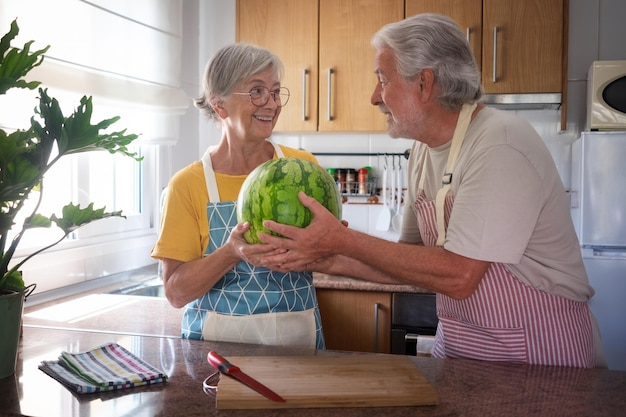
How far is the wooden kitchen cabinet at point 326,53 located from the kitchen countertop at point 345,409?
2.29 meters

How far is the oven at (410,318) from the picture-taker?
9.39 feet

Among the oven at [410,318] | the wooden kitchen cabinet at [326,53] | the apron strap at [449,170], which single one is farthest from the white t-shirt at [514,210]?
the wooden kitchen cabinet at [326,53]

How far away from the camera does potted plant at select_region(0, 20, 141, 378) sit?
3.94 ft

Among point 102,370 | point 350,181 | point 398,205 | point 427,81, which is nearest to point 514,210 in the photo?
point 427,81

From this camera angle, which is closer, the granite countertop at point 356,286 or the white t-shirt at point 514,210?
the white t-shirt at point 514,210

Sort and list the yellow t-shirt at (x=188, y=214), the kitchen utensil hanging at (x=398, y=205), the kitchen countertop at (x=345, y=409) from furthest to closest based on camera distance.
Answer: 1. the kitchen utensil hanging at (x=398, y=205)
2. the yellow t-shirt at (x=188, y=214)
3. the kitchen countertop at (x=345, y=409)

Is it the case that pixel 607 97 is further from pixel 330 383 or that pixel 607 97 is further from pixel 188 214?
pixel 330 383

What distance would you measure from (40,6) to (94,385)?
1841 mm

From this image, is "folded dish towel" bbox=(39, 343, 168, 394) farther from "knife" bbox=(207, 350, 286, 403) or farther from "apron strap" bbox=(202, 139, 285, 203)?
"apron strap" bbox=(202, 139, 285, 203)

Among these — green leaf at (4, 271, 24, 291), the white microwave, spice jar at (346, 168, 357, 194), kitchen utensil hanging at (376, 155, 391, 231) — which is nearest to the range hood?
the white microwave

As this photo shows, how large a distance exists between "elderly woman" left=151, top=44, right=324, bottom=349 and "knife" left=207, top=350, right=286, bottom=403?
411mm

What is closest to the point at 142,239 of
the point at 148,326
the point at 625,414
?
the point at 148,326

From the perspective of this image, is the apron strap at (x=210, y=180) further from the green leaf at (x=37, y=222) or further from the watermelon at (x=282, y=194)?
the green leaf at (x=37, y=222)

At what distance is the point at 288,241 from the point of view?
142cm
